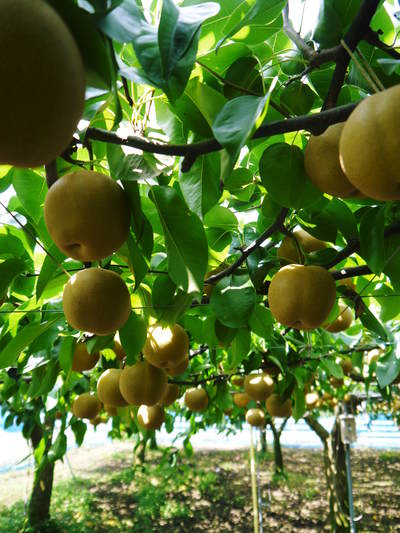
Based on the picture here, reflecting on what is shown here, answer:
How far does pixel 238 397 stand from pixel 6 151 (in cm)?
358

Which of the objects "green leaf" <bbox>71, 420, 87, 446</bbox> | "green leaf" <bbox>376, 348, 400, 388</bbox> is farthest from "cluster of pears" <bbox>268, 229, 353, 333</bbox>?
"green leaf" <bbox>71, 420, 87, 446</bbox>

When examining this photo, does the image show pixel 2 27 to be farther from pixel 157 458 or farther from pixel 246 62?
pixel 157 458

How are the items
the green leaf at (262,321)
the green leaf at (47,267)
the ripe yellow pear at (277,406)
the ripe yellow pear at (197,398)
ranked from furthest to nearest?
the ripe yellow pear at (277,406) → the ripe yellow pear at (197,398) → the green leaf at (262,321) → the green leaf at (47,267)

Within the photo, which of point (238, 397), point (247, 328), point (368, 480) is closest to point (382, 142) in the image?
point (247, 328)

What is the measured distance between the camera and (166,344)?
3.90ft

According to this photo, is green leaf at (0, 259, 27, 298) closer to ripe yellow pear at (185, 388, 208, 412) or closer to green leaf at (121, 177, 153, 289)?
green leaf at (121, 177, 153, 289)

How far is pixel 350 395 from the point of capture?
6.00m

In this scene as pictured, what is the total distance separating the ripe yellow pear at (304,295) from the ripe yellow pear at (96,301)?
31 cm

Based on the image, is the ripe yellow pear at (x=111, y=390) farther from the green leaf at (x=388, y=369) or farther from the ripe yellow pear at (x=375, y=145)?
the ripe yellow pear at (x=375, y=145)

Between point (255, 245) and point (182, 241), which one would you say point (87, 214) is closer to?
point (182, 241)

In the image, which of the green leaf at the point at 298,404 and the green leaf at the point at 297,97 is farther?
the green leaf at the point at 298,404

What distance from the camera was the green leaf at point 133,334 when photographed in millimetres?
1162

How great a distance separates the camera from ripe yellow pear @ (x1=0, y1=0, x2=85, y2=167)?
306 mm

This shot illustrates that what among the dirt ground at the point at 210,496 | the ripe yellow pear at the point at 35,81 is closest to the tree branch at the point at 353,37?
the ripe yellow pear at the point at 35,81
